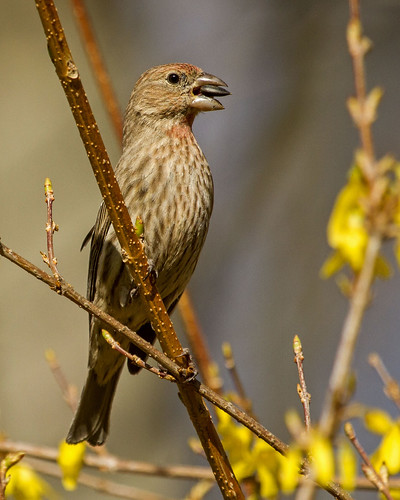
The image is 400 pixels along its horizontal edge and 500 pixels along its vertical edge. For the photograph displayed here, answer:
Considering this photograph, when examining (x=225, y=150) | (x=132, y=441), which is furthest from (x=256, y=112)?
(x=132, y=441)

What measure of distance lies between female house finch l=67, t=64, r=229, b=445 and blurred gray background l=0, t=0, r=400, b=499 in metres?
1.92

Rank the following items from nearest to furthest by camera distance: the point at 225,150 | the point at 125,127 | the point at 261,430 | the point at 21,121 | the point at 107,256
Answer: the point at 261,430 < the point at 107,256 < the point at 125,127 < the point at 21,121 < the point at 225,150

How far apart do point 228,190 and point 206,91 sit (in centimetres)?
384

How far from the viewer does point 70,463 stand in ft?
10.5

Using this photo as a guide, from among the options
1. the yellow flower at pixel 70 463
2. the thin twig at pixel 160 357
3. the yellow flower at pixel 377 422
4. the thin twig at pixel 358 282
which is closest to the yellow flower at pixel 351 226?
the thin twig at pixel 358 282

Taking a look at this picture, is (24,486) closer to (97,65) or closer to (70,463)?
(70,463)

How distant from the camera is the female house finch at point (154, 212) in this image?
3.92 meters

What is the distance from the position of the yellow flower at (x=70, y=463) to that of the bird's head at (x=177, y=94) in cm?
186

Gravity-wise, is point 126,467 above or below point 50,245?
below

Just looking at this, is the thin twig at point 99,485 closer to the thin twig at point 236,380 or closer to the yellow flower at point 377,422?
the thin twig at point 236,380

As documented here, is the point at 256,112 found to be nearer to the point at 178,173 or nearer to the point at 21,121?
the point at 21,121

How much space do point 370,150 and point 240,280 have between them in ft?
20.7

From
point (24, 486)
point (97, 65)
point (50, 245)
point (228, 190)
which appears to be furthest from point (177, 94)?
point (228, 190)

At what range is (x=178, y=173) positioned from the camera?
13.2 ft
